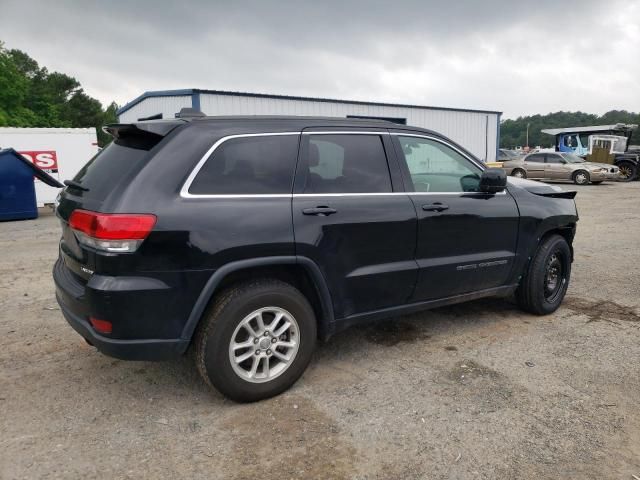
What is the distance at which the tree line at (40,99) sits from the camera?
5126 centimetres

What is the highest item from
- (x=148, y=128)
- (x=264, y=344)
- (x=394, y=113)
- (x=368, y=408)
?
(x=394, y=113)

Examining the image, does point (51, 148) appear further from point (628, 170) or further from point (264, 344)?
point (628, 170)

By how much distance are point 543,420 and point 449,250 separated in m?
1.36

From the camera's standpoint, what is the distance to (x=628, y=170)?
22.3 meters

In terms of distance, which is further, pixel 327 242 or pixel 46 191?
pixel 46 191

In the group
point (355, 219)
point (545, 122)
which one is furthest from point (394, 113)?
point (545, 122)

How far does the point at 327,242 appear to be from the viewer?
3.16 m

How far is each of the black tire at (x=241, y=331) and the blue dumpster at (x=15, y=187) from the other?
9.56 metres

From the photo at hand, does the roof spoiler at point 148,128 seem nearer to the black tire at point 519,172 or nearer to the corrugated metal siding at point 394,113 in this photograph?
the corrugated metal siding at point 394,113

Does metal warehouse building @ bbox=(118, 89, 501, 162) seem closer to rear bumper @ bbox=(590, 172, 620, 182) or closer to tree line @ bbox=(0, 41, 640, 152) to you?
rear bumper @ bbox=(590, 172, 620, 182)

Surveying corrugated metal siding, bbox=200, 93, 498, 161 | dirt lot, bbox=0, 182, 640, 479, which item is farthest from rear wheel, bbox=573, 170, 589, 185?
dirt lot, bbox=0, 182, 640, 479

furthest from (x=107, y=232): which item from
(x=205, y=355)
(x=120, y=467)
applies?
(x=120, y=467)

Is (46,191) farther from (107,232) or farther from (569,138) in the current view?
(569,138)

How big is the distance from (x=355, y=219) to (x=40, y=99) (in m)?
70.4
